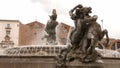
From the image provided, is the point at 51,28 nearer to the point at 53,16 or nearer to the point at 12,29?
the point at 53,16

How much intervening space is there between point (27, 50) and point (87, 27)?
625 centimetres

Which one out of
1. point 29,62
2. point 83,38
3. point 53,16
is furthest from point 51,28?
point 83,38

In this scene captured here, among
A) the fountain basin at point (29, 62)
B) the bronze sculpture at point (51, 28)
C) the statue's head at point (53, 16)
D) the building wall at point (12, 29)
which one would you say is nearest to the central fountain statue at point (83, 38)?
the fountain basin at point (29, 62)

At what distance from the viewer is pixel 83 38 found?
11.6 m

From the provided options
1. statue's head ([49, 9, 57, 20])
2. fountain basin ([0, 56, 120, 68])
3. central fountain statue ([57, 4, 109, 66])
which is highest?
statue's head ([49, 9, 57, 20])

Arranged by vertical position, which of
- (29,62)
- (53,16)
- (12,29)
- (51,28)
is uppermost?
(12,29)

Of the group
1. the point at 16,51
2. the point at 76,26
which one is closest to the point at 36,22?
the point at 16,51

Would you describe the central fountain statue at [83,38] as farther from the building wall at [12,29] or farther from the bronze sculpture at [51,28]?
the building wall at [12,29]

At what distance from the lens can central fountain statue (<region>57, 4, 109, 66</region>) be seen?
11.3m

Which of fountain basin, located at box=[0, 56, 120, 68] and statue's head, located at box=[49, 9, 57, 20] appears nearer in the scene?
fountain basin, located at box=[0, 56, 120, 68]

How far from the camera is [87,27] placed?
11.5 m

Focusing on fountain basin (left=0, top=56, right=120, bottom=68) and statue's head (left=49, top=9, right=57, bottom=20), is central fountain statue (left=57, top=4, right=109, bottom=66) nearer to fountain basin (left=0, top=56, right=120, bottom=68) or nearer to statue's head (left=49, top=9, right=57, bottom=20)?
fountain basin (left=0, top=56, right=120, bottom=68)

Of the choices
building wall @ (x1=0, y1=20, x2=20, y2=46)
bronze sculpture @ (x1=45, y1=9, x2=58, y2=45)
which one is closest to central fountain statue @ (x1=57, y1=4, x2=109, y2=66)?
bronze sculpture @ (x1=45, y1=9, x2=58, y2=45)

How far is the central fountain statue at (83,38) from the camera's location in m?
11.3
